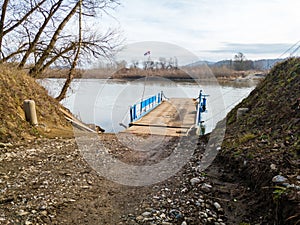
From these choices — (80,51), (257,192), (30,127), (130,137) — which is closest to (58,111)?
(30,127)

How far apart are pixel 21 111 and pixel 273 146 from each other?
6.33 metres

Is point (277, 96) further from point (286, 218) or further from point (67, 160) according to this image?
point (67, 160)

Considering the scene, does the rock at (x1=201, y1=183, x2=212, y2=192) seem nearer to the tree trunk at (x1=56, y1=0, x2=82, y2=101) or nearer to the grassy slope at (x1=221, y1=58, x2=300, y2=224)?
the grassy slope at (x1=221, y1=58, x2=300, y2=224)

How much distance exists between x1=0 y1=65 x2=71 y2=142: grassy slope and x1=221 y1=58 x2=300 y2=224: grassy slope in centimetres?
479

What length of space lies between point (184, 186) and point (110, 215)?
1.23 metres

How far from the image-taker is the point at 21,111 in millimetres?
6867

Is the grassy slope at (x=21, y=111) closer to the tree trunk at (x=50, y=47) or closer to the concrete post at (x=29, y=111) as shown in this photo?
the concrete post at (x=29, y=111)

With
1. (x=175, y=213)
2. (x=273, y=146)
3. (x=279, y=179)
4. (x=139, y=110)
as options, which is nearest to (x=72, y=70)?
(x=139, y=110)

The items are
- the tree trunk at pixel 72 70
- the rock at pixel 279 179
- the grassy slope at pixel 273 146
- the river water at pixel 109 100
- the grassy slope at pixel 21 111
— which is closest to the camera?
the grassy slope at pixel 273 146

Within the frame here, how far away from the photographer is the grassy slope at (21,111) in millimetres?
5989

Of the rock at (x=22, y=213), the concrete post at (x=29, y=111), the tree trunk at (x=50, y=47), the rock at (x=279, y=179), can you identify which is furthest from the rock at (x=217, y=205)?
the tree trunk at (x=50, y=47)

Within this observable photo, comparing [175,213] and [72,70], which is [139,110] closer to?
[72,70]

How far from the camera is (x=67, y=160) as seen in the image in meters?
4.76

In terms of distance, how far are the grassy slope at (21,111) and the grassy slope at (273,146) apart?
4.79 meters
